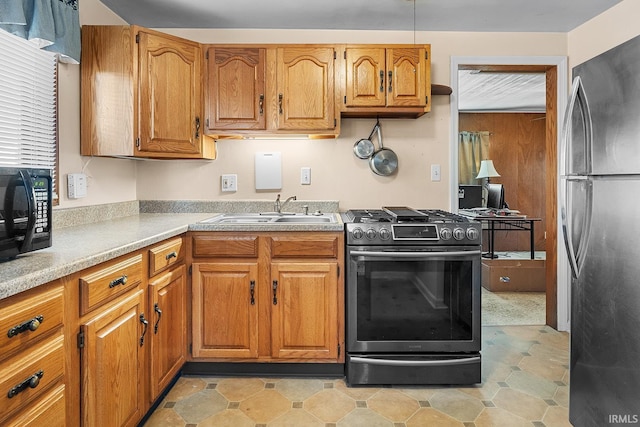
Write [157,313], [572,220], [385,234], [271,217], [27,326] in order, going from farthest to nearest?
[271,217]
[385,234]
[157,313]
[572,220]
[27,326]

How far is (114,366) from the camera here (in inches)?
59.0

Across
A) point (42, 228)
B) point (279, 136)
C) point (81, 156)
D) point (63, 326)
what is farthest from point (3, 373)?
point (279, 136)

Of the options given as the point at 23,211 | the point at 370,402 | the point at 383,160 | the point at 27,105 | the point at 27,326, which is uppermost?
the point at 27,105

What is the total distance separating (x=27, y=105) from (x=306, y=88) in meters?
1.46

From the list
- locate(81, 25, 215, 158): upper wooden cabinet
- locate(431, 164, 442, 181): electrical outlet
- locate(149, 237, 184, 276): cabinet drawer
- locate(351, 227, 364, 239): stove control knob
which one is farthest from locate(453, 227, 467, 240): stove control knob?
locate(81, 25, 215, 158): upper wooden cabinet

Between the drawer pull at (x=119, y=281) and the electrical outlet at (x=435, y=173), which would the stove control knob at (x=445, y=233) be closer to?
the electrical outlet at (x=435, y=173)

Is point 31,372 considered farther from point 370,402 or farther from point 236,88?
point 236,88

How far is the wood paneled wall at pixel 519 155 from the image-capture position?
654cm

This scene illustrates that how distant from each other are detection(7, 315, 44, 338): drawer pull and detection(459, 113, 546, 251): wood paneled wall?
6558mm

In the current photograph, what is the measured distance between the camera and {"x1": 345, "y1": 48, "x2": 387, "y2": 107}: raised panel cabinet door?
2.55 metres

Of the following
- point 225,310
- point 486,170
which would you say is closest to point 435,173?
point 225,310

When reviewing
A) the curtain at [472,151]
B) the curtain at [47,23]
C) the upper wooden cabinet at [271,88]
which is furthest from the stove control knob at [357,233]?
the curtain at [472,151]

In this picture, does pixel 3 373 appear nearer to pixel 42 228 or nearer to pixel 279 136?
pixel 42 228

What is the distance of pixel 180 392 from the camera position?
2.14 meters
